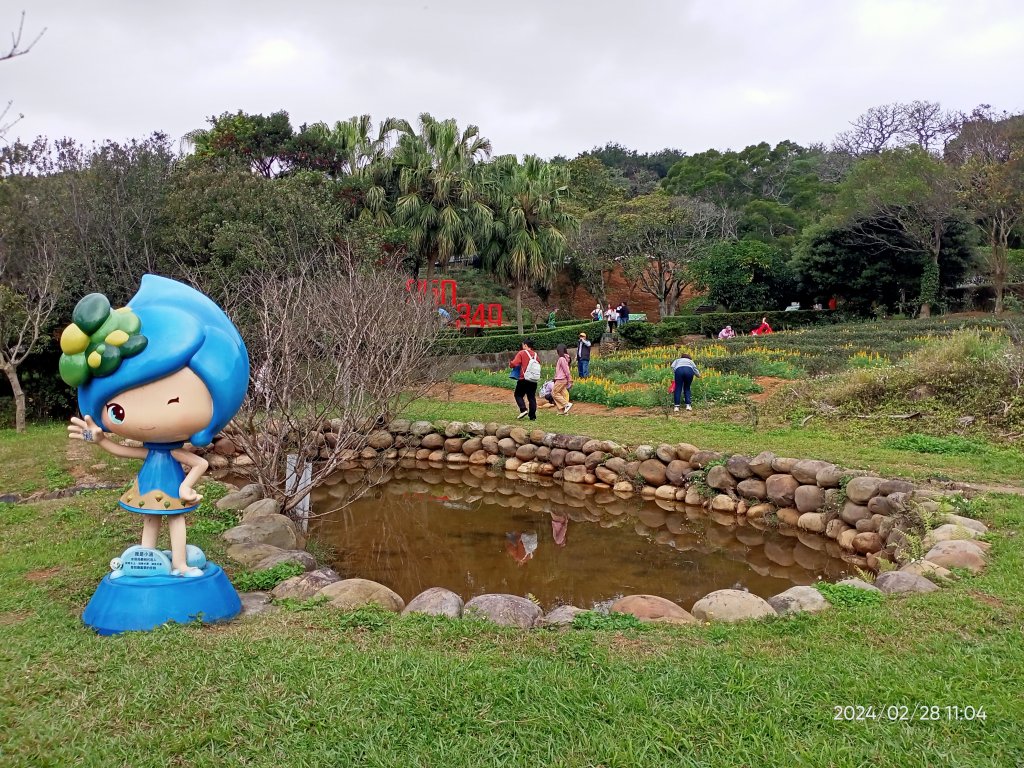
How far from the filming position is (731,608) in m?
4.47

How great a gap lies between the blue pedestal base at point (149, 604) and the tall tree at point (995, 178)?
85.3ft

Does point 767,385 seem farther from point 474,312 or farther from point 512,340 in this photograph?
point 474,312

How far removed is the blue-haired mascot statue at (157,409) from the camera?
4.00 metres

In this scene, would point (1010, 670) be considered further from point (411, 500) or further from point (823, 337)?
point (823, 337)

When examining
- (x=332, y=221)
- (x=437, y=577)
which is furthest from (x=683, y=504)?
(x=332, y=221)

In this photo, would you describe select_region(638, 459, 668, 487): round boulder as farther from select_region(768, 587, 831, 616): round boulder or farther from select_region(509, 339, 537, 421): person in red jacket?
select_region(768, 587, 831, 616): round boulder

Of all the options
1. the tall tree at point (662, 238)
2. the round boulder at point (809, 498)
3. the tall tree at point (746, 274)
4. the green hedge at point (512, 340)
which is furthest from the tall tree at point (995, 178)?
the round boulder at point (809, 498)

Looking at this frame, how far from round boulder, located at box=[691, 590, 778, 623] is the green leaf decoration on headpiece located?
3.76 meters

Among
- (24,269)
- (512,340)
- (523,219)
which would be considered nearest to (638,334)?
(512,340)

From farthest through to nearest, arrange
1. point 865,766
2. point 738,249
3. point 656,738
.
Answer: point 738,249 → point 656,738 → point 865,766

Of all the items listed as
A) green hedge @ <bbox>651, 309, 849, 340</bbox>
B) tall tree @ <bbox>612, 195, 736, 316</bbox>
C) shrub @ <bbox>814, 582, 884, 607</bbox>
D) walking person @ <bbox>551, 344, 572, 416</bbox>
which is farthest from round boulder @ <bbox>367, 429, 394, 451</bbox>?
tall tree @ <bbox>612, 195, 736, 316</bbox>

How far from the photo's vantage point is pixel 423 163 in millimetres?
22719

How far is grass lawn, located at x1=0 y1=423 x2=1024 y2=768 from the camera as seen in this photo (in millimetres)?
2795

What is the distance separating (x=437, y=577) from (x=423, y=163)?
1844 centimetres
